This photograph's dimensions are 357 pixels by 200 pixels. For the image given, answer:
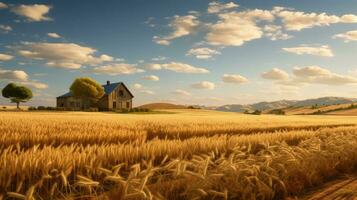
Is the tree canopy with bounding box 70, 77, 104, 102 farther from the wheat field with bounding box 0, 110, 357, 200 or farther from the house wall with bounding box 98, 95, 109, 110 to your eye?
the wheat field with bounding box 0, 110, 357, 200

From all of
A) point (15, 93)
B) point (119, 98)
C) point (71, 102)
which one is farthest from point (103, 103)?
point (15, 93)

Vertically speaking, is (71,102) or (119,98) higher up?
(119,98)

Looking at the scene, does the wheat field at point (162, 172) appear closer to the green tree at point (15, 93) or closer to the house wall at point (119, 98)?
the house wall at point (119, 98)

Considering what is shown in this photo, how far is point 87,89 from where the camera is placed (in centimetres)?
7000

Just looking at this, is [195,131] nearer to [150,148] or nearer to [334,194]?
[150,148]

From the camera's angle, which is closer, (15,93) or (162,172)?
(162,172)

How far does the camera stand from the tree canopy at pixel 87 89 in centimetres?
7012

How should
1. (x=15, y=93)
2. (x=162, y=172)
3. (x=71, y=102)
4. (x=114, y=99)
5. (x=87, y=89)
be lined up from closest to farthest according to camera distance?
1. (x=162, y=172)
2. (x=87, y=89)
3. (x=114, y=99)
4. (x=71, y=102)
5. (x=15, y=93)

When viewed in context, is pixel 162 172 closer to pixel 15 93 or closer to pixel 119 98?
pixel 119 98

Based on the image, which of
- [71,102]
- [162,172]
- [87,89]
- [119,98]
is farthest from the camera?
[71,102]

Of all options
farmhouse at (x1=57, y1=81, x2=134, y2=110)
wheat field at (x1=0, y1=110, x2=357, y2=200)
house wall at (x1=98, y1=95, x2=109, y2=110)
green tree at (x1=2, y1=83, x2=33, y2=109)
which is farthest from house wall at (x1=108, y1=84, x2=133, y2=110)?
wheat field at (x1=0, y1=110, x2=357, y2=200)

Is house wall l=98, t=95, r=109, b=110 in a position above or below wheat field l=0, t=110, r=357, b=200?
above

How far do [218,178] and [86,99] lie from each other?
71025mm

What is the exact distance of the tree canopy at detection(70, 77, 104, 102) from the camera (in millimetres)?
70125
